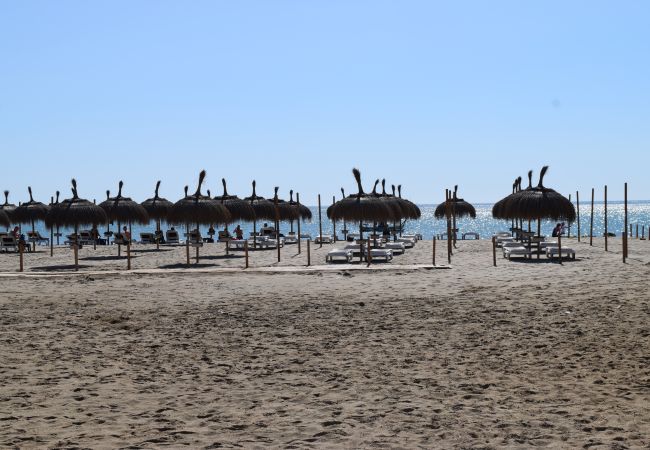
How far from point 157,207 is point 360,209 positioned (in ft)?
49.2

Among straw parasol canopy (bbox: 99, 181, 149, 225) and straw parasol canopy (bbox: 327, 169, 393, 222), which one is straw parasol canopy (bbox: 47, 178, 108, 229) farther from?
straw parasol canopy (bbox: 327, 169, 393, 222)

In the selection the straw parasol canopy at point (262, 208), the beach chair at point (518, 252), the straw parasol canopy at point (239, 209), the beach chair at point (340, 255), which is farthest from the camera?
the straw parasol canopy at point (262, 208)

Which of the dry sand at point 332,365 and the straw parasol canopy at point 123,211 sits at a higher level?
the straw parasol canopy at point 123,211

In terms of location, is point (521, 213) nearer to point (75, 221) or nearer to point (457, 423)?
point (75, 221)

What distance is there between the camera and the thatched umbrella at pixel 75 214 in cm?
2353

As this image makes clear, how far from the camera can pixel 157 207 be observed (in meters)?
35.3

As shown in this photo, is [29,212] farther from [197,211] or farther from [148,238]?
[197,211]

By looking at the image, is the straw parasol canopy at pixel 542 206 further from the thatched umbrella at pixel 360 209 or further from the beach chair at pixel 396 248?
the thatched umbrella at pixel 360 209

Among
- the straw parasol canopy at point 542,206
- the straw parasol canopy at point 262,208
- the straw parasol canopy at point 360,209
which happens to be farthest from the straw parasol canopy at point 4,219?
the straw parasol canopy at point 542,206

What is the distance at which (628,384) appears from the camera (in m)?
6.84

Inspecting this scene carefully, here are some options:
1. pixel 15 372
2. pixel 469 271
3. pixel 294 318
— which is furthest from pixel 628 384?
pixel 469 271

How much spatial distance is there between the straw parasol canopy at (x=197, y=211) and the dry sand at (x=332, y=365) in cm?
865

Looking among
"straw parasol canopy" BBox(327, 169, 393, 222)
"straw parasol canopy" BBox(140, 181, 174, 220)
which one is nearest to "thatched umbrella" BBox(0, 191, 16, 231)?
"straw parasol canopy" BBox(140, 181, 174, 220)

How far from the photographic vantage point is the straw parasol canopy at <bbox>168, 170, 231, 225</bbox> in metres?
23.2
